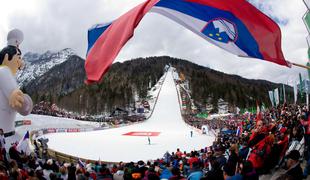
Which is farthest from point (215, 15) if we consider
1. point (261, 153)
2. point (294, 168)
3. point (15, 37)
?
point (15, 37)

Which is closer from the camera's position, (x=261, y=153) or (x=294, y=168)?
(x=294, y=168)

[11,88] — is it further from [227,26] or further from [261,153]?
[261,153]

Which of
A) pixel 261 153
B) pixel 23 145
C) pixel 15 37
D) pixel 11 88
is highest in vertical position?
pixel 15 37

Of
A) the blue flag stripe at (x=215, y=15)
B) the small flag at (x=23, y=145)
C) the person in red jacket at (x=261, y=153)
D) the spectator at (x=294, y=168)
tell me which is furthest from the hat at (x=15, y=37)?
the spectator at (x=294, y=168)

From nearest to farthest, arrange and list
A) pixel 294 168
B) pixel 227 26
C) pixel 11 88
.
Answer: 1. pixel 294 168
2. pixel 227 26
3. pixel 11 88

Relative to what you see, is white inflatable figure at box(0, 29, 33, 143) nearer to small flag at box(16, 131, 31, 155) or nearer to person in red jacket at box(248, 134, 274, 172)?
small flag at box(16, 131, 31, 155)

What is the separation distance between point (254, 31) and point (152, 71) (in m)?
164

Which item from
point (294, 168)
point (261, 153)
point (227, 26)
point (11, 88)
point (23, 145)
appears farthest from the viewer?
point (23, 145)

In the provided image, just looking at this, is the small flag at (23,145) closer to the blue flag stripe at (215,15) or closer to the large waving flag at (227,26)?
the large waving flag at (227,26)

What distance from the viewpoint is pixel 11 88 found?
9.94m

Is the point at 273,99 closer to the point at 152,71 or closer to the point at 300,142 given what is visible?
the point at 300,142

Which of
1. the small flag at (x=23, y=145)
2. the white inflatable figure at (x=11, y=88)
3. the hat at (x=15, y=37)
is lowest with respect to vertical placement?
the small flag at (x=23, y=145)

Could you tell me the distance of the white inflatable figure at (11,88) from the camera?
9742mm

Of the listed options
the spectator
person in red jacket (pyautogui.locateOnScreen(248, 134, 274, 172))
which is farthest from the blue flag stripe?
the spectator
